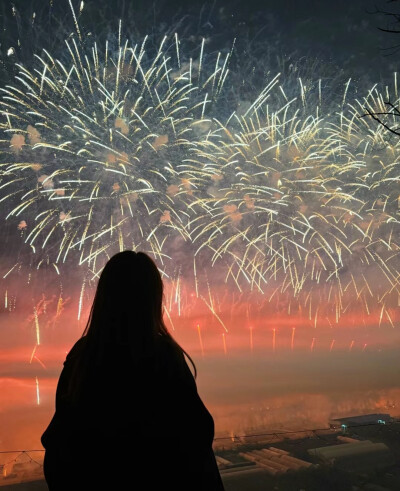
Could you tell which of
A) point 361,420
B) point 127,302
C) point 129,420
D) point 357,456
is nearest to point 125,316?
point 127,302

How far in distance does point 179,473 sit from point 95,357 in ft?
2.09

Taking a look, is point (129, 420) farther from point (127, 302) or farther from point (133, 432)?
point (127, 302)

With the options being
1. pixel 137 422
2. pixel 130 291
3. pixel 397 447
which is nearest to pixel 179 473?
pixel 137 422

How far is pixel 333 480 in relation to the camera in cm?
2105

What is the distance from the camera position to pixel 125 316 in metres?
2.59

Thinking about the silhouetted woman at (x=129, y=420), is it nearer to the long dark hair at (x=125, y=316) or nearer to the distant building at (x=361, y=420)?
the long dark hair at (x=125, y=316)

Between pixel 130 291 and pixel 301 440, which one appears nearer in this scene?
pixel 130 291

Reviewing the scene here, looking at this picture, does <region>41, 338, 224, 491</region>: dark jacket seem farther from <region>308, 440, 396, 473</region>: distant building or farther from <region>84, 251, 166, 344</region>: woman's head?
<region>308, 440, 396, 473</region>: distant building

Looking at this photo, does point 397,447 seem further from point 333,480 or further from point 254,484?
point 254,484

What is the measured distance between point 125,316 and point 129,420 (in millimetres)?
471

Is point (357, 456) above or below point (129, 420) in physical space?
below

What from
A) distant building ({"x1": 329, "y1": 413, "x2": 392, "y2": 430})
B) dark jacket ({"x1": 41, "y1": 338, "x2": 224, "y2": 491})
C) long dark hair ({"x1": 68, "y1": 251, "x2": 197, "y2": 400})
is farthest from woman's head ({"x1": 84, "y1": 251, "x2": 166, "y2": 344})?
distant building ({"x1": 329, "y1": 413, "x2": 392, "y2": 430})

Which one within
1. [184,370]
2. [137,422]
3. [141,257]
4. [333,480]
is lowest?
[333,480]

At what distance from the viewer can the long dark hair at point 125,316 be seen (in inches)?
98.5
